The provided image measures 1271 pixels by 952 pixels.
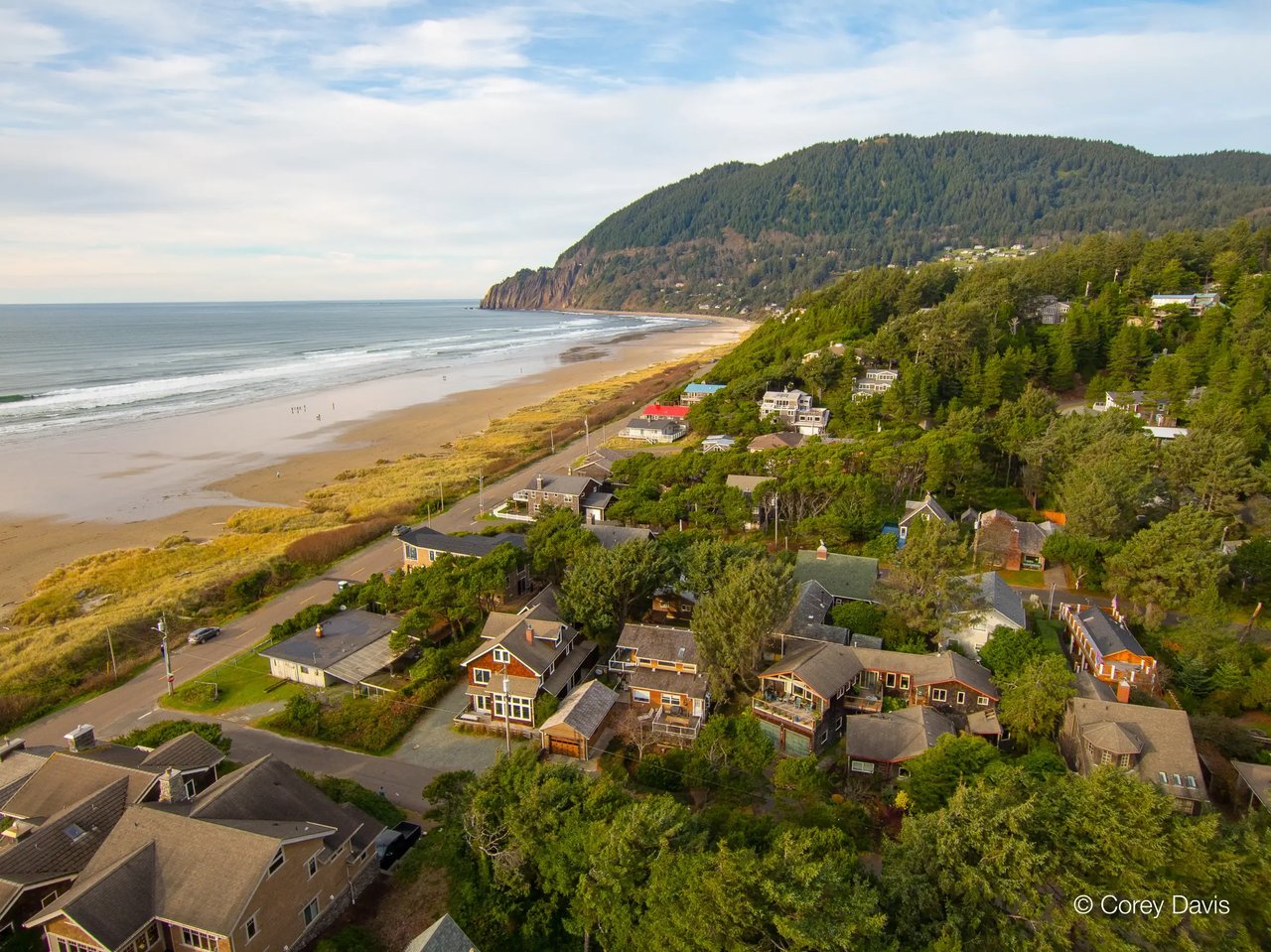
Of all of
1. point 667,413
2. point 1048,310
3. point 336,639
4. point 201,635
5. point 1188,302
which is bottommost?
point 201,635

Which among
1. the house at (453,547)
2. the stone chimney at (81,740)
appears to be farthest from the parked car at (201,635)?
the stone chimney at (81,740)

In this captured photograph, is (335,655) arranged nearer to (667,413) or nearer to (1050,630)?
(1050,630)

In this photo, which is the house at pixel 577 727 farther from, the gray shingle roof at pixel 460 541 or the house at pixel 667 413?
the house at pixel 667 413

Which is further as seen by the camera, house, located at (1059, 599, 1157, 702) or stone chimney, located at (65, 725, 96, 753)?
house, located at (1059, 599, 1157, 702)

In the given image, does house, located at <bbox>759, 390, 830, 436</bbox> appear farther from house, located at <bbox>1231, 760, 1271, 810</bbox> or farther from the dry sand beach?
house, located at <bbox>1231, 760, 1271, 810</bbox>

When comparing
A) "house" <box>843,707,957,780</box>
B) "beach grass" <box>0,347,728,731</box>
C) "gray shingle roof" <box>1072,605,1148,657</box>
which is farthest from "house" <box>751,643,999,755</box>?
"beach grass" <box>0,347,728,731</box>

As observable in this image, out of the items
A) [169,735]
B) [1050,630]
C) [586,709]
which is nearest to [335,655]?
[169,735]

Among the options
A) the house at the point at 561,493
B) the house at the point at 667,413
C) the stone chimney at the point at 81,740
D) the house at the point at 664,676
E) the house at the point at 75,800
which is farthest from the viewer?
the house at the point at 667,413
